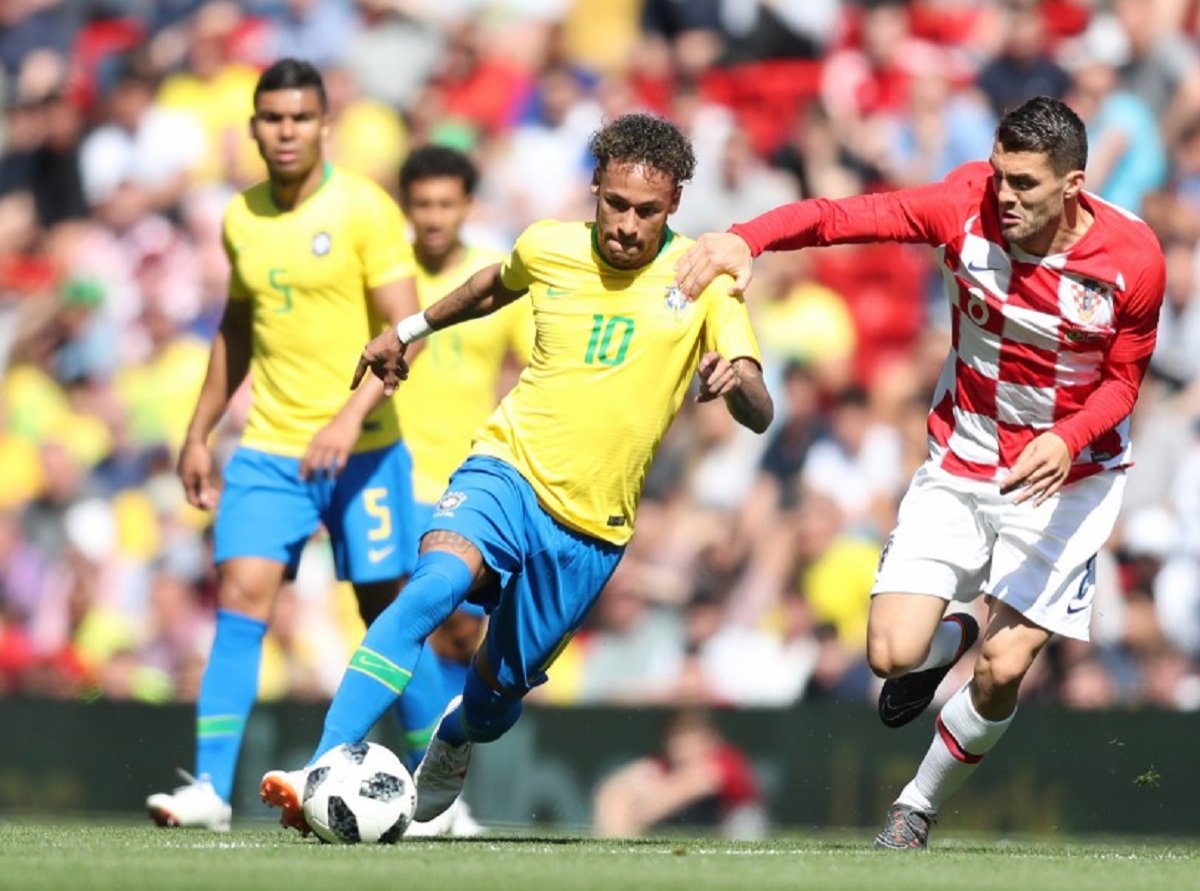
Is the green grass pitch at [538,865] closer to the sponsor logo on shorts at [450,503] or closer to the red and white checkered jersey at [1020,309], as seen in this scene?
the sponsor logo on shorts at [450,503]

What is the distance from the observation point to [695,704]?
10953 mm

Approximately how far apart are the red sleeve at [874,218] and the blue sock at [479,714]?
176cm

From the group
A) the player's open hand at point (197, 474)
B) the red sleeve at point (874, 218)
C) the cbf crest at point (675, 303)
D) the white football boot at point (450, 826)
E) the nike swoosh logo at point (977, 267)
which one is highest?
the red sleeve at point (874, 218)

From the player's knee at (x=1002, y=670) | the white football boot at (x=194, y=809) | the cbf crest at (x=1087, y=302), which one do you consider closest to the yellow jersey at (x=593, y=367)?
the cbf crest at (x=1087, y=302)

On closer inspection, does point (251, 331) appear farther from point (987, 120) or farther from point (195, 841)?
point (987, 120)

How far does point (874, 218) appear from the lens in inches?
283

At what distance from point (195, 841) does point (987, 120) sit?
759 centimetres

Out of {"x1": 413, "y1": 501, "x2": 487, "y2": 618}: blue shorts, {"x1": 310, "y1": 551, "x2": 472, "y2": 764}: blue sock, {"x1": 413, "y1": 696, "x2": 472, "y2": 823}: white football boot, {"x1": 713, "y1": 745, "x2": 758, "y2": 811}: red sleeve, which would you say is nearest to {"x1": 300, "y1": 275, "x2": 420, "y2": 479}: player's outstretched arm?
{"x1": 413, "y1": 501, "x2": 487, "y2": 618}: blue shorts

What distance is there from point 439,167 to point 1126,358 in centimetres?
342

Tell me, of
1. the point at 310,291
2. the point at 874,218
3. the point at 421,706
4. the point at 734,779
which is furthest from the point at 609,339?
the point at 734,779

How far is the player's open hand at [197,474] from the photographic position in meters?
8.95

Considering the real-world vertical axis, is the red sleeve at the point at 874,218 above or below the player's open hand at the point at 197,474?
above

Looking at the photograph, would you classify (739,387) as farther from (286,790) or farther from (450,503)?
(286,790)

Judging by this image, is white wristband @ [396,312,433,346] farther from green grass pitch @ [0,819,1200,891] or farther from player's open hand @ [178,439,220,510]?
player's open hand @ [178,439,220,510]
